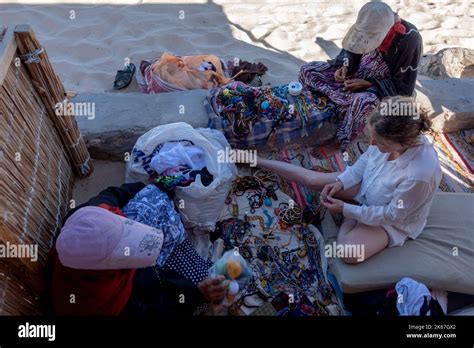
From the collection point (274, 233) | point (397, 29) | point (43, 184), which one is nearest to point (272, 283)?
point (274, 233)

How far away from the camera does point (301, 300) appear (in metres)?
2.55

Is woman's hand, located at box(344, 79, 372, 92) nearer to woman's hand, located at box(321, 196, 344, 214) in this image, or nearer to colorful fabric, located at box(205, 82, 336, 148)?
colorful fabric, located at box(205, 82, 336, 148)

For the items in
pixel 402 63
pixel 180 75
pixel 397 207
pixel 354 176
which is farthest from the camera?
pixel 180 75

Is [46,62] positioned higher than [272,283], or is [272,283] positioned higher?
[46,62]

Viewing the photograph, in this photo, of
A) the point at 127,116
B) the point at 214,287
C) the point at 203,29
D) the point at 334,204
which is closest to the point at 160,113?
the point at 127,116

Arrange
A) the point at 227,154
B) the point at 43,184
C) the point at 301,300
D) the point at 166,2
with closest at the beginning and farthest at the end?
the point at 43,184 < the point at 301,300 < the point at 227,154 < the point at 166,2

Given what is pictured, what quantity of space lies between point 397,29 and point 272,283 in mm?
1967

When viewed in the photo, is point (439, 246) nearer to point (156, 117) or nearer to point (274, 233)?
point (274, 233)

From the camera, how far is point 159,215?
2.56 metres

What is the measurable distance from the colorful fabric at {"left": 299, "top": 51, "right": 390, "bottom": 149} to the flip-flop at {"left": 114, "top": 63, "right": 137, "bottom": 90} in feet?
5.08

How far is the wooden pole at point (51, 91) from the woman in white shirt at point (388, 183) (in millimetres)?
1505

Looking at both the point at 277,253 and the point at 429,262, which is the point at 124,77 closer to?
the point at 277,253

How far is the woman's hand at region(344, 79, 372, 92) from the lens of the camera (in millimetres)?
3438

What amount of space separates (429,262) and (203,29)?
337 centimetres
